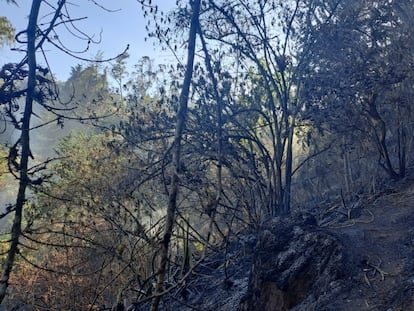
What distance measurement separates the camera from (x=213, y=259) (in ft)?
25.0

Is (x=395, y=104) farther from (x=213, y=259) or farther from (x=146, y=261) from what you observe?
(x=146, y=261)

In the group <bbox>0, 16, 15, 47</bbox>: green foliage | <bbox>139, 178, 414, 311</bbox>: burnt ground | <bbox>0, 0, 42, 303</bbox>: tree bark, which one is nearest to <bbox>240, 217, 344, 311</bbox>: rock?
<bbox>139, 178, 414, 311</bbox>: burnt ground

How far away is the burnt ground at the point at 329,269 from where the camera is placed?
139 inches

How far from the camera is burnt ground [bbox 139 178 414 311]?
11.6 feet

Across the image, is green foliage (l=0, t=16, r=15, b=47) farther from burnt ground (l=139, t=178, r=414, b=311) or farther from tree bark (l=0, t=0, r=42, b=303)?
burnt ground (l=139, t=178, r=414, b=311)

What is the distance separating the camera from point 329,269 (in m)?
3.95

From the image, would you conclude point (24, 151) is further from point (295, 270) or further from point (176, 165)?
point (295, 270)

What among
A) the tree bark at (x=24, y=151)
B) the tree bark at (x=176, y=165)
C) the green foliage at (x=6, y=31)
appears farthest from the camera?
the green foliage at (x=6, y=31)

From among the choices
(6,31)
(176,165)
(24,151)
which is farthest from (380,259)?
(6,31)

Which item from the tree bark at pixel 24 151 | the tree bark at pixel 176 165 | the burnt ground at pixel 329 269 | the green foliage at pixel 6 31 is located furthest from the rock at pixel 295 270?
the green foliage at pixel 6 31

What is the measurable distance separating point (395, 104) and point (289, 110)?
2.33m

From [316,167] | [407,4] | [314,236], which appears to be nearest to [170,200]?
[314,236]

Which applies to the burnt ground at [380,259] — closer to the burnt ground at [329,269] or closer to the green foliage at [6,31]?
the burnt ground at [329,269]

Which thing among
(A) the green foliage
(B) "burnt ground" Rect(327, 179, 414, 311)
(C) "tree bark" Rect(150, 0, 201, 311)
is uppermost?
(A) the green foliage
